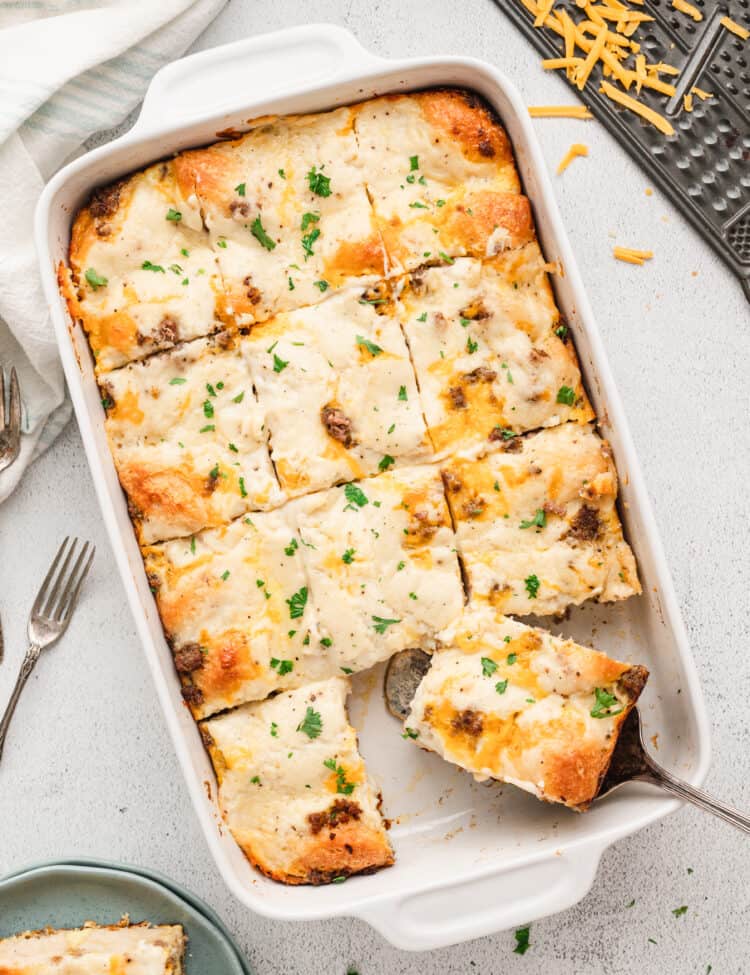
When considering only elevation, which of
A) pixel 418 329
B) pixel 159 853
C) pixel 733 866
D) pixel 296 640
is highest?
pixel 418 329

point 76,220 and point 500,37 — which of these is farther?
point 500,37

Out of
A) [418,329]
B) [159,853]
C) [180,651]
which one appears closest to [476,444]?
[418,329]

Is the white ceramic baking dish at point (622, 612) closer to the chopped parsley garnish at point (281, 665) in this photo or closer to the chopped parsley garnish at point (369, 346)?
the chopped parsley garnish at point (281, 665)

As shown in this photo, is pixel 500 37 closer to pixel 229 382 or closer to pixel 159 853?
pixel 229 382

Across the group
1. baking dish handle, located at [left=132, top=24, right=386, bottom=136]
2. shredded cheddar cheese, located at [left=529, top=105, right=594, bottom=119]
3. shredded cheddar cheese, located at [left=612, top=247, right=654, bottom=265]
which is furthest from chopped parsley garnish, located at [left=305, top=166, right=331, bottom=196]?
shredded cheddar cheese, located at [left=612, top=247, right=654, bottom=265]

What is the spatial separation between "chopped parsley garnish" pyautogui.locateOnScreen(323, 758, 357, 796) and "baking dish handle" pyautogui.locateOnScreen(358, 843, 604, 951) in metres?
0.36

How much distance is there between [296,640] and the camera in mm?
3242

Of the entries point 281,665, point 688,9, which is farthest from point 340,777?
point 688,9

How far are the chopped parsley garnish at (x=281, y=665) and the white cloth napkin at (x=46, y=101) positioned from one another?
126 centimetres

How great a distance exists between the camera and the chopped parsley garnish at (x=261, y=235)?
3291 mm

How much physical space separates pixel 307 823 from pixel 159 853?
84 centimetres

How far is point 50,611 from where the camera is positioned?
145 inches

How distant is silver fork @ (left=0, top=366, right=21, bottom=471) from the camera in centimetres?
362

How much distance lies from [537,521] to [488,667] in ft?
1.65
